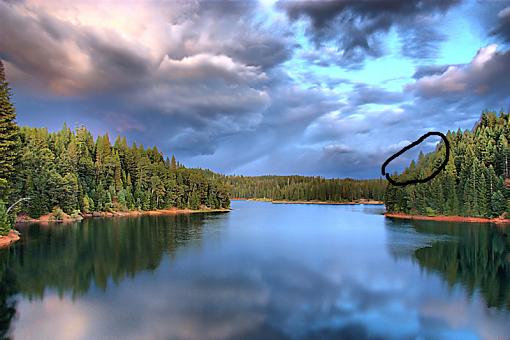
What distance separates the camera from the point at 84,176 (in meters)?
121

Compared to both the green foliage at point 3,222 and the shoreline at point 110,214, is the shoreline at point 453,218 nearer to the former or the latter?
the shoreline at point 110,214

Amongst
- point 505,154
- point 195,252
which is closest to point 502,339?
point 195,252

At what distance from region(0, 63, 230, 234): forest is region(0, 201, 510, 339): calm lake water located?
→ 65.8ft

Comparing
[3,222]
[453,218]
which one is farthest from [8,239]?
[453,218]

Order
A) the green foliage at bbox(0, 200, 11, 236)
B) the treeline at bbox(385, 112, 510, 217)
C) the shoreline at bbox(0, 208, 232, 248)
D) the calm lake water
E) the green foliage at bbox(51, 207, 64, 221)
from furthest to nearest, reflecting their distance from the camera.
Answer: the treeline at bbox(385, 112, 510, 217)
the green foliage at bbox(51, 207, 64, 221)
the shoreline at bbox(0, 208, 232, 248)
the green foliage at bbox(0, 200, 11, 236)
the calm lake water

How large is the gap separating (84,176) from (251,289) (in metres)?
99.6

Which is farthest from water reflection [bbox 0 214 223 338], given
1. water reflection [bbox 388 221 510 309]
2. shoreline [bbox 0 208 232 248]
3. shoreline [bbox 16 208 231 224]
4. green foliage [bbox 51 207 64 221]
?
water reflection [bbox 388 221 510 309]

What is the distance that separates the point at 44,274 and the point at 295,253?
33947 mm

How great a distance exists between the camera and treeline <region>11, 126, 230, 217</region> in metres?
95.4

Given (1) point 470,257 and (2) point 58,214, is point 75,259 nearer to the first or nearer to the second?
(2) point 58,214

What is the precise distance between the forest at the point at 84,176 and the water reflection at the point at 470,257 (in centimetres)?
6181

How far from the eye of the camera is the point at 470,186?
11175 cm

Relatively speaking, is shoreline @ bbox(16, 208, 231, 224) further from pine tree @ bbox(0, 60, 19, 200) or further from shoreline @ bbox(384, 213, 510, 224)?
shoreline @ bbox(384, 213, 510, 224)

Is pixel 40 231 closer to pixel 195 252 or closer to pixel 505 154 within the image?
pixel 195 252
